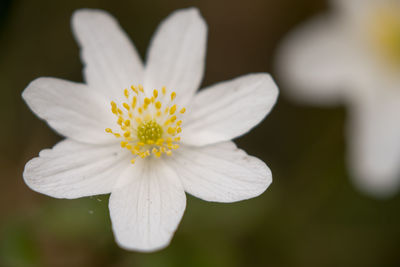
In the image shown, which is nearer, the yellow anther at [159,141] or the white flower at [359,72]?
the yellow anther at [159,141]

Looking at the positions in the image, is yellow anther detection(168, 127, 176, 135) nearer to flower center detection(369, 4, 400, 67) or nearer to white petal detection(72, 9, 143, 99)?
white petal detection(72, 9, 143, 99)

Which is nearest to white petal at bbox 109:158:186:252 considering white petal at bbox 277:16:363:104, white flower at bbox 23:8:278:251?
white flower at bbox 23:8:278:251

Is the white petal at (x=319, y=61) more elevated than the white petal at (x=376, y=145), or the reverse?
the white petal at (x=319, y=61)

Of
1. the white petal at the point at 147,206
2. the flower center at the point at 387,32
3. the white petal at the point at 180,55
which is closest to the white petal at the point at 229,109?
the white petal at the point at 180,55

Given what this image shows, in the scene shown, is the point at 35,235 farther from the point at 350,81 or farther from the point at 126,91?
the point at 350,81

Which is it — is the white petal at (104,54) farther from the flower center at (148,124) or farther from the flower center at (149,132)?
the flower center at (149,132)

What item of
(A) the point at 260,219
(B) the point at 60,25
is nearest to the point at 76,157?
(A) the point at 260,219

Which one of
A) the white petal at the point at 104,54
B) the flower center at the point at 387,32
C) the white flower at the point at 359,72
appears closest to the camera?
the white petal at the point at 104,54
